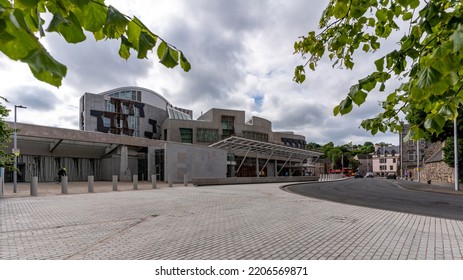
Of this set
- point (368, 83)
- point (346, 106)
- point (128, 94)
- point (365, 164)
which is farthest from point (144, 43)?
point (365, 164)

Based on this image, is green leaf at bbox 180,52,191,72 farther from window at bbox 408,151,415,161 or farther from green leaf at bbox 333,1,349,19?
window at bbox 408,151,415,161

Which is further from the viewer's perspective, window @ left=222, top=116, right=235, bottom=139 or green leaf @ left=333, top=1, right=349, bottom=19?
window @ left=222, top=116, right=235, bottom=139

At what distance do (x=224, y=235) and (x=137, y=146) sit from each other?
33245mm

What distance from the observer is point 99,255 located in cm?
491

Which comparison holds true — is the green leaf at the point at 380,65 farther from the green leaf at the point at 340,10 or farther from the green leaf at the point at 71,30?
the green leaf at the point at 71,30

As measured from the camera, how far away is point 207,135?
53.1 m

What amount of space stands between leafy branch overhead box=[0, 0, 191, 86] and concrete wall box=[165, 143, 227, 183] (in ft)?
93.6

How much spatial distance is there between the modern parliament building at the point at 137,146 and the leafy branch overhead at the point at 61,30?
77.0 ft

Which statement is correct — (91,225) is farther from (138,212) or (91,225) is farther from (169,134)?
(169,134)

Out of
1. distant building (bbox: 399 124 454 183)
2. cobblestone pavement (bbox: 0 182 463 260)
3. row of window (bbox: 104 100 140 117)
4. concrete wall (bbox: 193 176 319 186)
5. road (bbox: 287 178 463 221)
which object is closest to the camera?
cobblestone pavement (bbox: 0 182 463 260)

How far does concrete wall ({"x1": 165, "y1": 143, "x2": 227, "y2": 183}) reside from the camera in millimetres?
31719

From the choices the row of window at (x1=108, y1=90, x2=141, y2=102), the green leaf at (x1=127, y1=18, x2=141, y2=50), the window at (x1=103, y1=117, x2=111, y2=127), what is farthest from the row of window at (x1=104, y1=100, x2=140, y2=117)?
the green leaf at (x1=127, y1=18, x2=141, y2=50)

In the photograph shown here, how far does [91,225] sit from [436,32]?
26.9 feet
